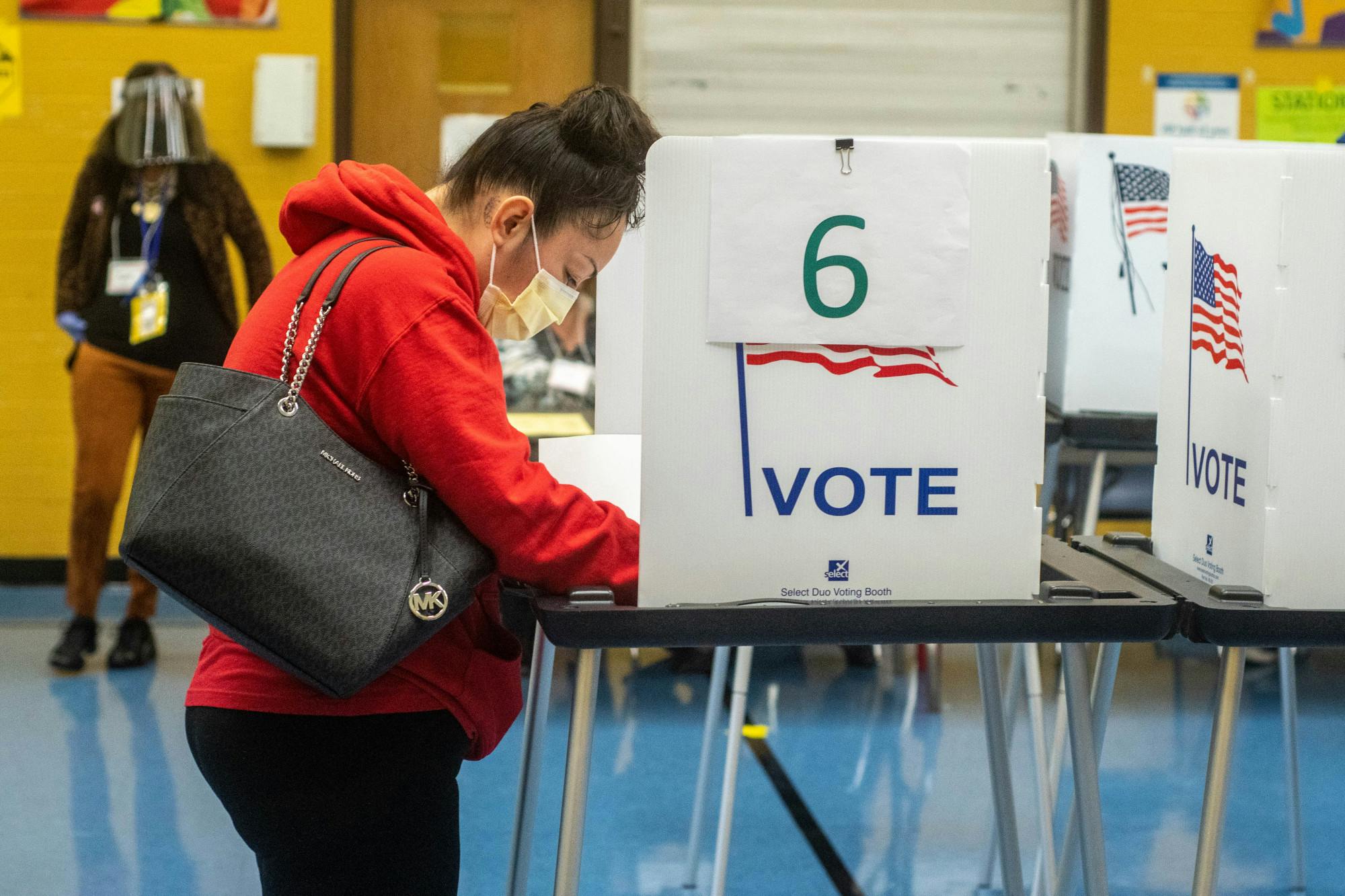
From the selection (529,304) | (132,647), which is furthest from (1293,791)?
(132,647)

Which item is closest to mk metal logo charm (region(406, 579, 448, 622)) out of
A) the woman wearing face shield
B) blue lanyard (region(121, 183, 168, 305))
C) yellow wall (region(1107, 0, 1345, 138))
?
the woman wearing face shield

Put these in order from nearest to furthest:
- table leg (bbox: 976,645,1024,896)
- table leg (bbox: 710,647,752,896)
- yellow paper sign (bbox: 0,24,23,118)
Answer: table leg (bbox: 976,645,1024,896), table leg (bbox: 710,647,752,896), yellow paper sign (bbox: 0,24,23,118)

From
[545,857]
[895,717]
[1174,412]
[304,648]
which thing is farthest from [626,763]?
[304,648]

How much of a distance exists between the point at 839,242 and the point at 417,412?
1.25 feet

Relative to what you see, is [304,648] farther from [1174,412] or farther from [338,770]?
[1174,412]

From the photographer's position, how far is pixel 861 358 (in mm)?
1165

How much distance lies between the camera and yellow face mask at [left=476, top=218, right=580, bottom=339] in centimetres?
131

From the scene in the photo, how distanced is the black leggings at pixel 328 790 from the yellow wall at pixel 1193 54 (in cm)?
446

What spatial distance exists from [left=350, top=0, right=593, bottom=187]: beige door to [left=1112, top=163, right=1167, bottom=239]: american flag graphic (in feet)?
8.96

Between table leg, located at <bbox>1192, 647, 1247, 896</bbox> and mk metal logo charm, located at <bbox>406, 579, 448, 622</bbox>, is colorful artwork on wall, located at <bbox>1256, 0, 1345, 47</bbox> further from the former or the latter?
mk metal logo charm, located at <bbox>406, 579, 448, 622</bbox>

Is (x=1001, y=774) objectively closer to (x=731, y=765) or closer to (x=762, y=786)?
(x=731, y=765)

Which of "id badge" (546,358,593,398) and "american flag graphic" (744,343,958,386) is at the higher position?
"american flag graphic" (744,343,958,386)

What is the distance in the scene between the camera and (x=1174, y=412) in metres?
1.44

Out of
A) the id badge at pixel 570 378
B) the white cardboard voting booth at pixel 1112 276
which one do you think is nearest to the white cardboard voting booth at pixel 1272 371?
the white cardboard voting booth at pixel 1112 276
